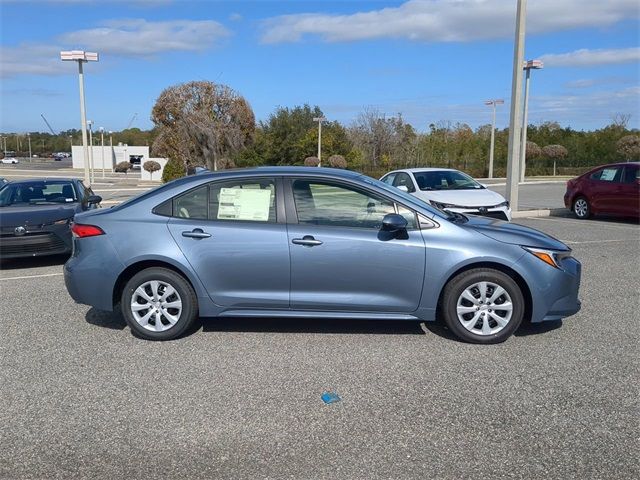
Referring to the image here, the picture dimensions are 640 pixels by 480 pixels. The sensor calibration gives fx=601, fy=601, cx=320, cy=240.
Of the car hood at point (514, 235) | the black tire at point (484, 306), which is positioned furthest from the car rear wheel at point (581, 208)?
the black tire at point (484, 306)

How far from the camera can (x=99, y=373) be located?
15.9 feet

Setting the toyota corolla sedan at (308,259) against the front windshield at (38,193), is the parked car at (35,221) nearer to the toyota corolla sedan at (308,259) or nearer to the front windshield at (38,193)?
the front windshield at (38,193)

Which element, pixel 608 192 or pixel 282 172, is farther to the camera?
pixel 608 192

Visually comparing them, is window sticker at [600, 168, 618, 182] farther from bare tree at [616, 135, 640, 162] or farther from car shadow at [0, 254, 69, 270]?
bare tree at [616, 135, 640, 162]

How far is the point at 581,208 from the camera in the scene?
15.9 m

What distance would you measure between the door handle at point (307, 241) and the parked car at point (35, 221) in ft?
18.4

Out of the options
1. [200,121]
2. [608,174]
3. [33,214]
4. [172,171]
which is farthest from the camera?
[200,121]

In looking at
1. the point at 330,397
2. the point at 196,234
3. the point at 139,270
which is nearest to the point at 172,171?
the point at 139,270

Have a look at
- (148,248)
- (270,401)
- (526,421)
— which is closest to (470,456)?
(526,421)

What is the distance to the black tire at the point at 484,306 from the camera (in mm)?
5371

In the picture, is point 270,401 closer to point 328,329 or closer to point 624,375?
point 328,329

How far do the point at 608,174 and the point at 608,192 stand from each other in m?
0.51

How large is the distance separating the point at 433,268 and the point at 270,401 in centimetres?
195

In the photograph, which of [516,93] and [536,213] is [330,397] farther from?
[536,213]
